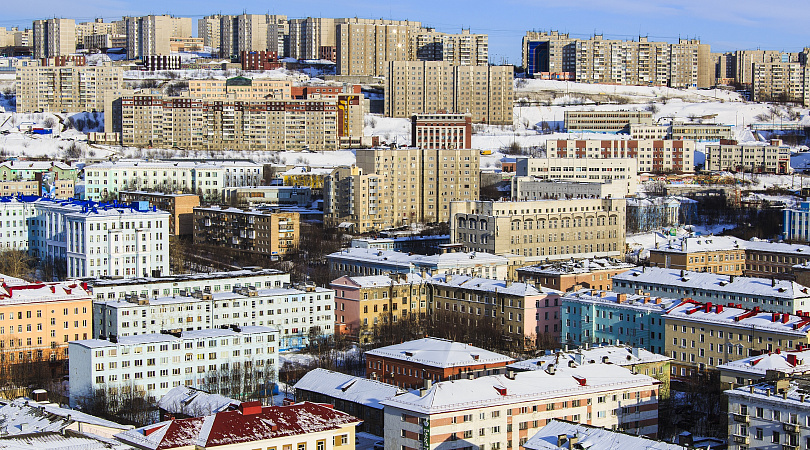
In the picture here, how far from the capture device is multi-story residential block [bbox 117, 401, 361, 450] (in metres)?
17.9

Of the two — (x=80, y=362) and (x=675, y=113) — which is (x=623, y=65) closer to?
(x=675, y=113)

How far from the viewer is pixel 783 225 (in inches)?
1973

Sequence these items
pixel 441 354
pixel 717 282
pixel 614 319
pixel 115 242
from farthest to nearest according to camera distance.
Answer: pixel 115 242 < pixel 717 282 < pixel 614 319 < pixel 441 354

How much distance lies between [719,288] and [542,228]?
1248cm

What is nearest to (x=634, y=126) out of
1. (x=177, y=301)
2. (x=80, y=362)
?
(x=177, y=301)

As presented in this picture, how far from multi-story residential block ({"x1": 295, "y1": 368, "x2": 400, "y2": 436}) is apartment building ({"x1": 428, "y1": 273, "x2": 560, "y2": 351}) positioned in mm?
8069

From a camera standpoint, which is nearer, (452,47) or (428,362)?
(428,362)

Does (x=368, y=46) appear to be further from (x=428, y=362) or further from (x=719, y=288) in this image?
(x=428, y=362)

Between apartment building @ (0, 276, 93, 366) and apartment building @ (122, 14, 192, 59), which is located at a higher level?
apartment building @ (122, 14, 192, 59)

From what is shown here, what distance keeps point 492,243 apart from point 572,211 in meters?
4.05

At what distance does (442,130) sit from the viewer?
66188 millimetres

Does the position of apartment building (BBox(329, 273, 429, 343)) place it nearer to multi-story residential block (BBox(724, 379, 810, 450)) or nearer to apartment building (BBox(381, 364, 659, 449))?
apartment building (BBox(381, 364, 659, 449))

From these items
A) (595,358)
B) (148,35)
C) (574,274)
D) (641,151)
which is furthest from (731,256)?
(148,35)

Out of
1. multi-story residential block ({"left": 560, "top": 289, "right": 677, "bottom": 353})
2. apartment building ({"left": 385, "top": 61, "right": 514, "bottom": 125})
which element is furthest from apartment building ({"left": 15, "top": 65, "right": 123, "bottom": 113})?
multi-story residential block ({"left": 560, "top": 289, "right": 677, "bottom": 353})
